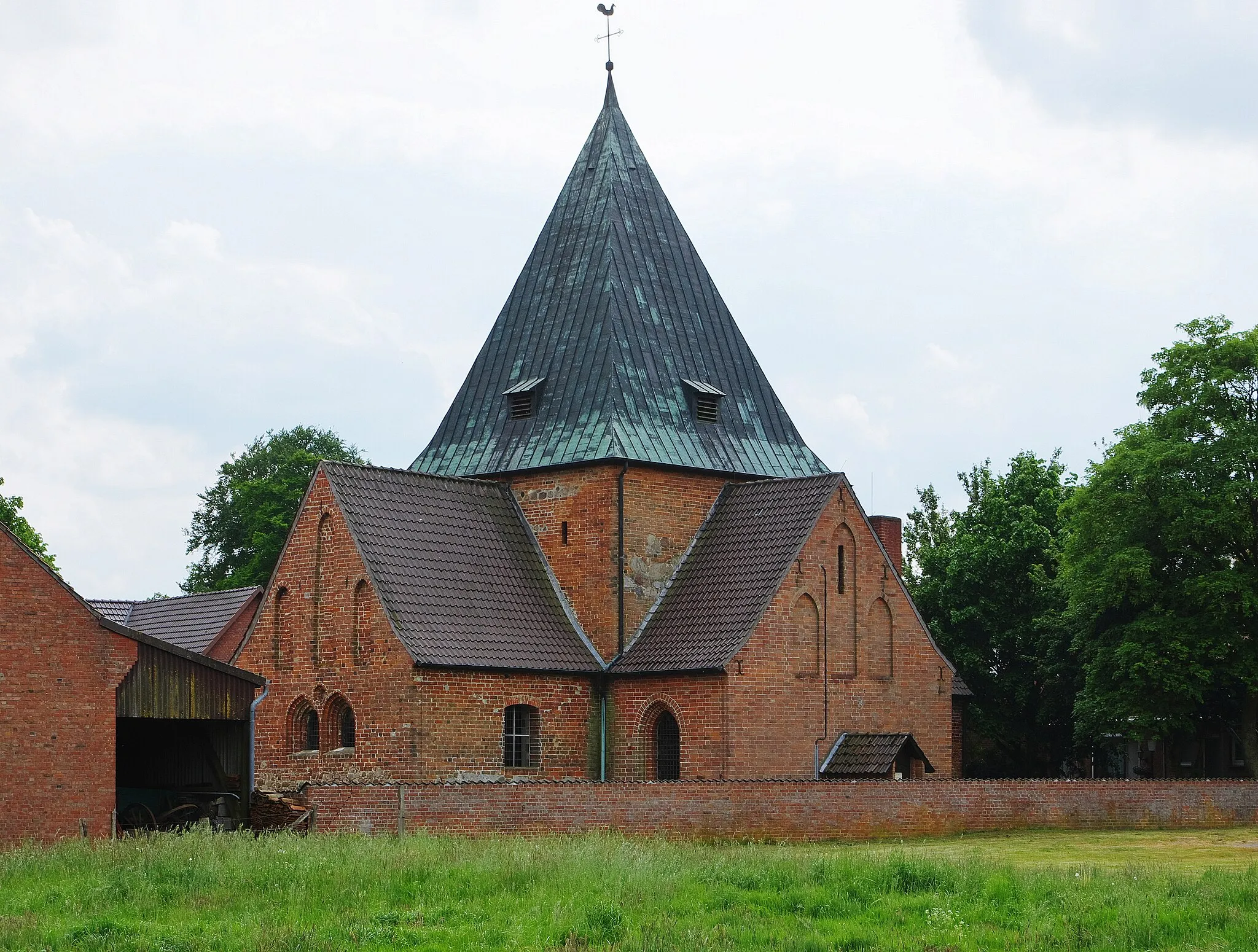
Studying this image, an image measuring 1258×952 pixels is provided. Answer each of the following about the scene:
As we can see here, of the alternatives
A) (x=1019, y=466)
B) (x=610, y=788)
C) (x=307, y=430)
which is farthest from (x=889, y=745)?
(x=307, y=430)

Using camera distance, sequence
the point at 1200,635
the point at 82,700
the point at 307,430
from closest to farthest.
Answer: the point at 82,700 → the point at 1200,635 → the point at 307,430

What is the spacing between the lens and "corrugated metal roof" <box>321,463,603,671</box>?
112 ft

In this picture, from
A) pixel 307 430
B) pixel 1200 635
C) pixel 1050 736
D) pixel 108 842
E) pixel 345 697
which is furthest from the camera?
pixel 307 430

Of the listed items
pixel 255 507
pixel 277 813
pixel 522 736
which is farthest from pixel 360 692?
pixel 255 507

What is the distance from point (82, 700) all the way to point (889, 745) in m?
15.6

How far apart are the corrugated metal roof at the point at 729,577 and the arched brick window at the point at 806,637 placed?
878 mm

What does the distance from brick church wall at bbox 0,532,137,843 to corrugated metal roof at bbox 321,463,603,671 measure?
6.90 m

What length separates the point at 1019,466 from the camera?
173ft

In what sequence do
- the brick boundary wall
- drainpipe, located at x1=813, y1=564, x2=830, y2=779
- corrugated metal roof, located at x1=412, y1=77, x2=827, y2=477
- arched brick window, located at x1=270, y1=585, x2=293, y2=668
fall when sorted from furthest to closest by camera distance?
corrugated metal roof, located at x1=412, y1=77, x2=827, y2=477 < arched brick window, located at x1=270, y1=585, x2=293, y2=668 < drainpipe, located at x1=813, y1=564, x2=830, y2=779 < the brick boundary wall

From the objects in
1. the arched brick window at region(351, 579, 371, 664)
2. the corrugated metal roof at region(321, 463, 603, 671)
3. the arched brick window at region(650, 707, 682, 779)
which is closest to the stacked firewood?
the corrugated metal roof at region(321, 463, 603, 671)

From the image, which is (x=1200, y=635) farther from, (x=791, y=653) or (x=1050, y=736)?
(x=791, y=653)

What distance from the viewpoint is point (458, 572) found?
35.8 meters

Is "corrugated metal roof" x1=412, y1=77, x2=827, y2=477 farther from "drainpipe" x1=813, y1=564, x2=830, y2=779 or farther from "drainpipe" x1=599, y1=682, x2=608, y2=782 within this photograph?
"drainpipe" x1=599, y1=682, x2=608, y2=782

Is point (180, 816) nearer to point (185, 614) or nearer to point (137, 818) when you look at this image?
point (137, 818)
